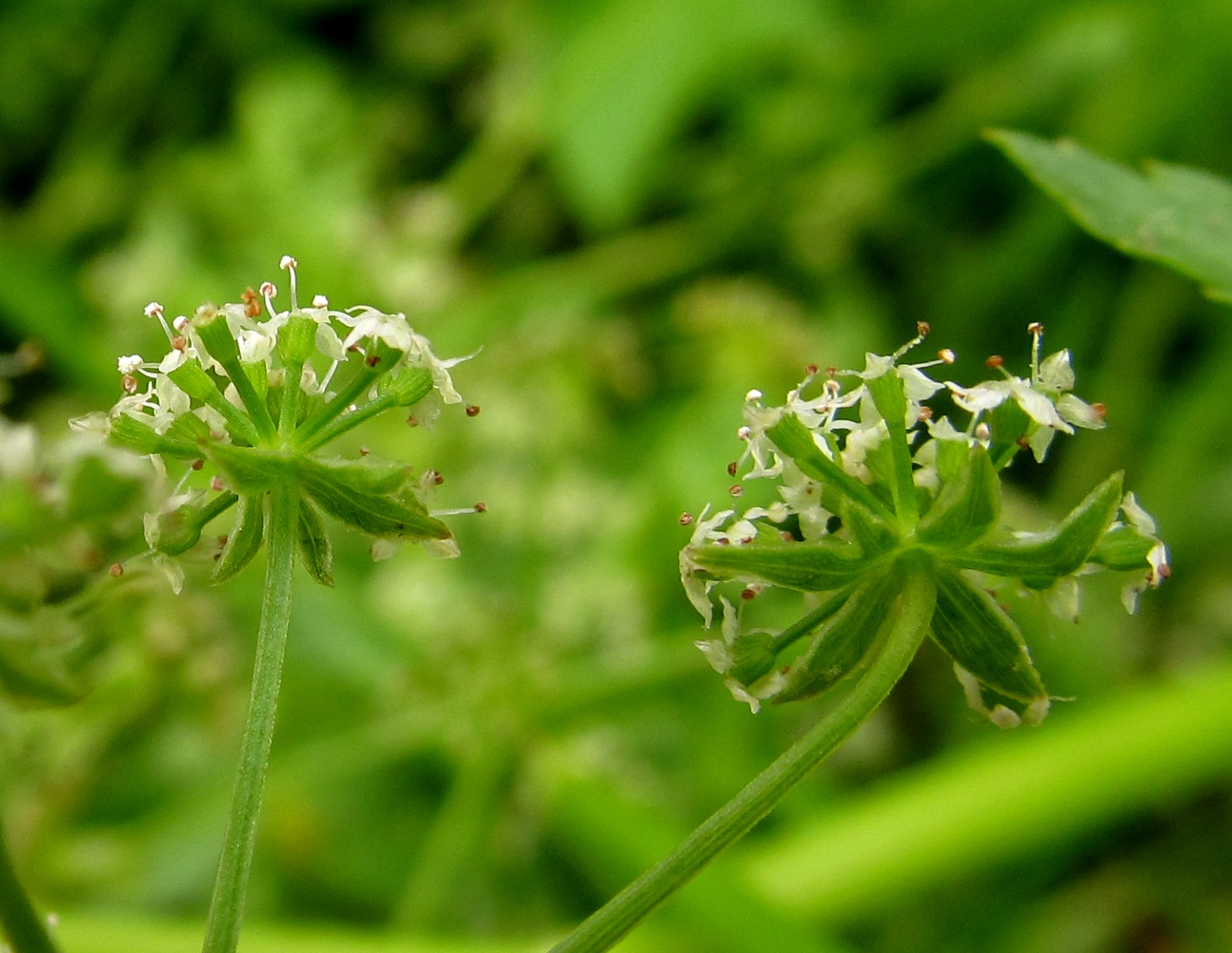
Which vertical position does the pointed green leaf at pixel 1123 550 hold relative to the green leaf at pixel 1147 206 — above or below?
below

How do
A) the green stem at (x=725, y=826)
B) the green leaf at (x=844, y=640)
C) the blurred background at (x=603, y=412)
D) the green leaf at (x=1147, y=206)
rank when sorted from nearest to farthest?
the green stem at (x=725, y=826) → the green leaf at (x=844, y=640) → the green leaf at (x=1147, y=206) → the blurred background at (x=603, y=412)

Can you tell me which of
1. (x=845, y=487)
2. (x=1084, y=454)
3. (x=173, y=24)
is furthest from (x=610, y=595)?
(x=173, y=24)

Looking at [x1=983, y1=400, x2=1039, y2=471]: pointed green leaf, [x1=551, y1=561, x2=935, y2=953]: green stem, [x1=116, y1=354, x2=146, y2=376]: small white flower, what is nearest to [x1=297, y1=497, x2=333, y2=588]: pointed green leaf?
[x1=116, y1=354, x2=146, y2=376]: small white flower

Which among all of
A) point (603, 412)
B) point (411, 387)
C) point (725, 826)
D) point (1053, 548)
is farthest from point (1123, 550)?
point (603, 412)

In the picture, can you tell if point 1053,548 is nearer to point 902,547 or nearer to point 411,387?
point 902,547

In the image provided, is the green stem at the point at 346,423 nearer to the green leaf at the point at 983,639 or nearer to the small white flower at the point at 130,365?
the small white flower at the point at 130,365

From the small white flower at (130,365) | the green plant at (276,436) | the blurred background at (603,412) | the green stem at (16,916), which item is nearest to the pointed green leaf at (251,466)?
the green plant at (276,436)

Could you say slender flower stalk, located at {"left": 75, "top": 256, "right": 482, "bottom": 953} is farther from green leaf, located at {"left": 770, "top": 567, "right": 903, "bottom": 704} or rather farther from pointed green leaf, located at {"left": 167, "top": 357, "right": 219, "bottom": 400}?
green leaf, located at {"left": 770, "top": 567, "right": 903, "bottom": 704}
